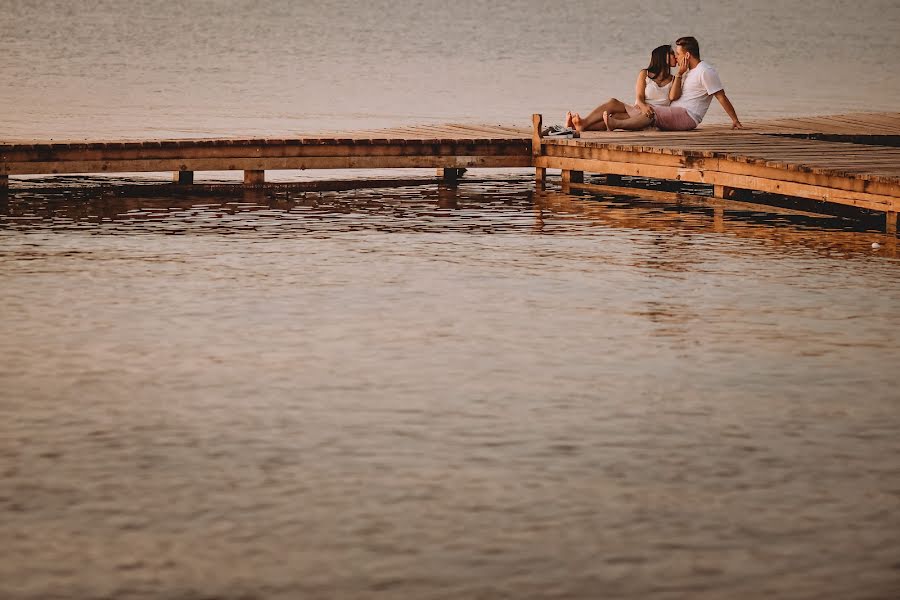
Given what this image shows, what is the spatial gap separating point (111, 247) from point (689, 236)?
4.79m

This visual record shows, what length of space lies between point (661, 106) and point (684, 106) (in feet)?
0.84

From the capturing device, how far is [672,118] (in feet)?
60.7

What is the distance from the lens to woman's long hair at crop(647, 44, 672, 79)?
17.7 m

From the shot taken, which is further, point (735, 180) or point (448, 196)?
point (448, 196)

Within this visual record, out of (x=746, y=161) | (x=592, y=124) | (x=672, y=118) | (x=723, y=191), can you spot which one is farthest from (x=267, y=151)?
(x=746, y=161)

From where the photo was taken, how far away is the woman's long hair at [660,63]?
1772cm

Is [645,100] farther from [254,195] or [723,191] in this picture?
[254,195]

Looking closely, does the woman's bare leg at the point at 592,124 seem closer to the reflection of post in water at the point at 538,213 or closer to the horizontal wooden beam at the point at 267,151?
the horizontal wooden beam at the point at 267,151

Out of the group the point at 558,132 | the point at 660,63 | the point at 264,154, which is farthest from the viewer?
the point at 558,132

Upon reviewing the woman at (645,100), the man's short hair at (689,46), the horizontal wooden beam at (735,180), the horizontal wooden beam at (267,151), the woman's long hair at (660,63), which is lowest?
the horizontal wooden beam at (735,180)

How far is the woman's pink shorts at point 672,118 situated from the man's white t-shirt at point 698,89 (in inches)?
2.2

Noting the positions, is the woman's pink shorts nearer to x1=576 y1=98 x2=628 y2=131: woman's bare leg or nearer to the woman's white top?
the woman's white top

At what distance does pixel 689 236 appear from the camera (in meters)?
14.0

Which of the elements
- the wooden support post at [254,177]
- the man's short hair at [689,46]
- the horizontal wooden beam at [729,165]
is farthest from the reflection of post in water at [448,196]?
the man's short hair at [689,46]
